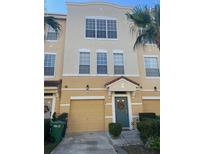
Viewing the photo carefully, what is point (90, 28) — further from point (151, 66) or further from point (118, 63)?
point (151, 66)

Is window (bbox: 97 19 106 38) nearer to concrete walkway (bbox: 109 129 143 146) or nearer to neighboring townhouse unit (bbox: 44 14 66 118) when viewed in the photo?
neighboring townhouse unit (bbox: 44 14 66 118)

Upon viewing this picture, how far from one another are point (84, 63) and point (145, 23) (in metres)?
1.36

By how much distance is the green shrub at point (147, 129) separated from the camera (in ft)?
9.06

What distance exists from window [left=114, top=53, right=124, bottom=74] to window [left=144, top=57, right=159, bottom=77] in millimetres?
422

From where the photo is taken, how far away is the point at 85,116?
287 centimetres

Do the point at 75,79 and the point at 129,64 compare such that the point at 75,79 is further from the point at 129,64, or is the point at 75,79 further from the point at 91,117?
the point at 129,64

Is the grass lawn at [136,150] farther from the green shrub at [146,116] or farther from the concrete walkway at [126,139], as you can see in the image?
the green shrub at [146,116]

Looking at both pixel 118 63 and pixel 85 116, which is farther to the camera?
pixel 118 63

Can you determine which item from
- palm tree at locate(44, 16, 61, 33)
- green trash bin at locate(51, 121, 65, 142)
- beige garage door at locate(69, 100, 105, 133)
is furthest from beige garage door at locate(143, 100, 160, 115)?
palm tree at locate(44, 16, 61, 33)

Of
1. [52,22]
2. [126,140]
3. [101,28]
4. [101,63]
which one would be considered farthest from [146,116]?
[52,22]

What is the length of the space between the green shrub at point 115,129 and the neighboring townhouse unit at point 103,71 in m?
0.08

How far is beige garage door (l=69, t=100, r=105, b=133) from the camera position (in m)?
2.79
